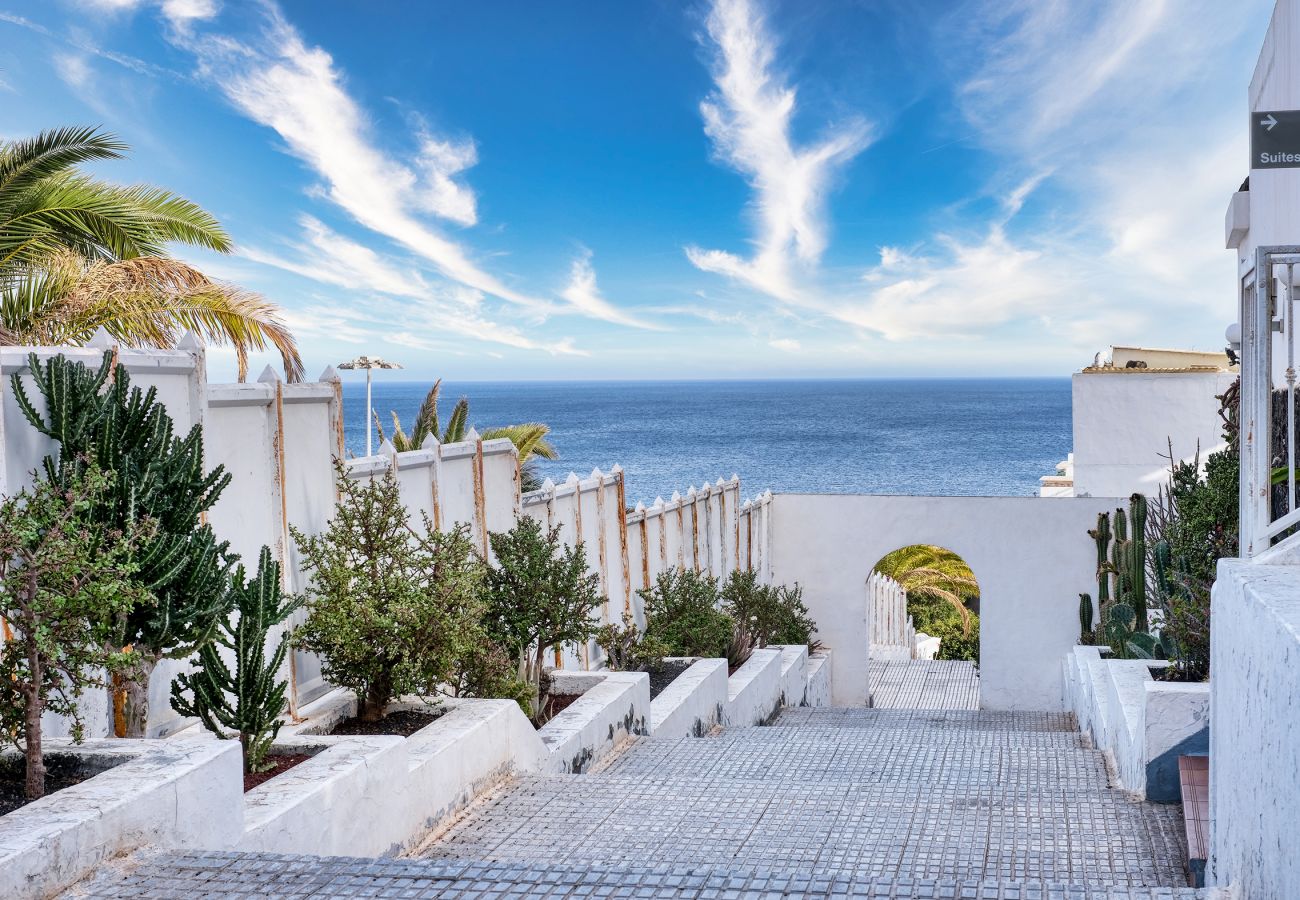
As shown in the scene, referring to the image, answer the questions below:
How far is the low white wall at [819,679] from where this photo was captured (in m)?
15.5

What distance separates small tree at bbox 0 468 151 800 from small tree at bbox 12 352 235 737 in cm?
38

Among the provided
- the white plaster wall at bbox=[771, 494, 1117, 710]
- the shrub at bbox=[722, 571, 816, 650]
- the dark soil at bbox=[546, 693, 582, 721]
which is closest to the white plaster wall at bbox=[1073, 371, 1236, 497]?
the white plaster wall at bbox=[771, 494, 1117, 710]

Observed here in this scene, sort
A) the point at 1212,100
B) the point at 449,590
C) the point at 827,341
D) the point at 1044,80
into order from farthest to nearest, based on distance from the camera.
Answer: the point at 827,341, the point at 1044,80, the point at 1212,100, the point at 449,590

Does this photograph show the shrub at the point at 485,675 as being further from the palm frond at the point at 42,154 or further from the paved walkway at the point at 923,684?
the paved walkway at the point at 923,684

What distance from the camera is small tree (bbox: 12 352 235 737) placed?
480cm

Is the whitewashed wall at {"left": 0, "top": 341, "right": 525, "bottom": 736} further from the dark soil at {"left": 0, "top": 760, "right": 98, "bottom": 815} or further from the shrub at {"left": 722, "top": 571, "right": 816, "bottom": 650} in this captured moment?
the shrub at {"left": 722, "top": 571, "right": 816, "bottom": 650}

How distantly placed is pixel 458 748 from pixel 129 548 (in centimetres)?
191

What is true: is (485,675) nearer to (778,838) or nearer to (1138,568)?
(778,838)

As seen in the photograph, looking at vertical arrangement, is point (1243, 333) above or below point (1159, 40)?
below

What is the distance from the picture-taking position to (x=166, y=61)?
113 feet

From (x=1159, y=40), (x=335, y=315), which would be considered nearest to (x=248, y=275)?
(x=335, y=315)

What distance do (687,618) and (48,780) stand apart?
809 centimetres

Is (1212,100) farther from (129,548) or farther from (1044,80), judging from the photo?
(129,548)

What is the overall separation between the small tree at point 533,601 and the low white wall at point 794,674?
19.1ft
